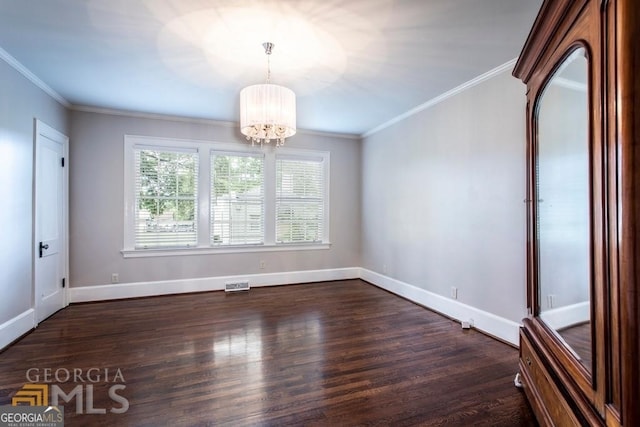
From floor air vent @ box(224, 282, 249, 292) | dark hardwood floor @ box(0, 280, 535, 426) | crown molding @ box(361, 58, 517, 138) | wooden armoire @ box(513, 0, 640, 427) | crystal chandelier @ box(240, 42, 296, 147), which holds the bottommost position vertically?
dark hardwood floor @ box(0, 280, 535, 426)

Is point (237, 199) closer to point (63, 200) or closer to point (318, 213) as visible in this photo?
point (318, 213)

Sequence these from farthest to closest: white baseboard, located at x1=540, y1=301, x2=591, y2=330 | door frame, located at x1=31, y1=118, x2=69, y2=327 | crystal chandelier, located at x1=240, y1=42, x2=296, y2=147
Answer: door frame, located at x1=31, y1=118, x2=69, y2=327 < crystal chandelier, located at x1=240, y1=42, x2=296, y2=147 < white baseboard, located at x1=540, y1=301, x2=591, y2=330

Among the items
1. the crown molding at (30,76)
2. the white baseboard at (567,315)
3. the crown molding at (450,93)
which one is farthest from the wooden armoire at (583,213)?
the crown molding at (30,76)

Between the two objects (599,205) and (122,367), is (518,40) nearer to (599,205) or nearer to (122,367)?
(599,205)

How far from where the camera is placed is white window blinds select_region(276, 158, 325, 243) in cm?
529

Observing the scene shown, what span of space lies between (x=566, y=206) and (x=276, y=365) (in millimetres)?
2281

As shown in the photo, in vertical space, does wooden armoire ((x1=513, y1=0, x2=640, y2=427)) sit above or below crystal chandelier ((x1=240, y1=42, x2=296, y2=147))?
below

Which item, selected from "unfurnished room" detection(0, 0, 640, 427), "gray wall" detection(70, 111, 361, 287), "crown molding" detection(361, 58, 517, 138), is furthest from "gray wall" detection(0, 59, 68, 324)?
"crown molding" detection(361, 58, 517, 138)

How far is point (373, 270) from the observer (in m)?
5.32

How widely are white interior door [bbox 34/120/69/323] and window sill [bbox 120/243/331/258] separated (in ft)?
2.46

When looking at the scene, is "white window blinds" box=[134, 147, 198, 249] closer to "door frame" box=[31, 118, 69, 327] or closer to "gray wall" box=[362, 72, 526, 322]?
"door frame" box=[31, 118, 69, 327]

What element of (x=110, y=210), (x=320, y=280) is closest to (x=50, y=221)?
(x=110, y=210)

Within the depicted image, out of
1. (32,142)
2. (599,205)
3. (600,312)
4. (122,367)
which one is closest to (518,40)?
(599,205)

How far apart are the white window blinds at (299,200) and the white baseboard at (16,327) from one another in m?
3.18
